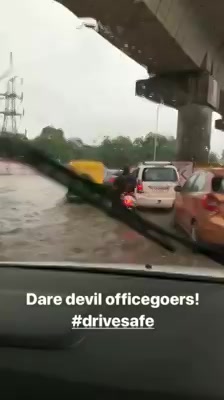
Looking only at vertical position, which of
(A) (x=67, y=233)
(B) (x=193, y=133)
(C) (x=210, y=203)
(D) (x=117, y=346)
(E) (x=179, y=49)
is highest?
(E) (x=179, y=49)

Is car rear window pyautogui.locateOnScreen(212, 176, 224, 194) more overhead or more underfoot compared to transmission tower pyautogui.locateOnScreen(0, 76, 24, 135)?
more underfoot

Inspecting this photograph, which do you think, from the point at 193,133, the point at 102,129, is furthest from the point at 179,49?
the point at 102,129

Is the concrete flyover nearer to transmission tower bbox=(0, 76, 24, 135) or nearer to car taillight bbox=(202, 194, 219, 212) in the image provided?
car taillight bbox=(202, 194, 219, 212)

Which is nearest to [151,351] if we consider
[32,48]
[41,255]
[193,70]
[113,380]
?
[113,380]

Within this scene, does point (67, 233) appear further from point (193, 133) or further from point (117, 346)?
point (193, 133)

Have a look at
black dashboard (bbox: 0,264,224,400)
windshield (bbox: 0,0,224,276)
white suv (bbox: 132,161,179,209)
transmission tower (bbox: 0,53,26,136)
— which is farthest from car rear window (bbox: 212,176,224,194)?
transmission tower (bbox: 0,53,26,136)

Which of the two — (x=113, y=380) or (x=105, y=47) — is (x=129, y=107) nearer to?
(x=105, y=47)

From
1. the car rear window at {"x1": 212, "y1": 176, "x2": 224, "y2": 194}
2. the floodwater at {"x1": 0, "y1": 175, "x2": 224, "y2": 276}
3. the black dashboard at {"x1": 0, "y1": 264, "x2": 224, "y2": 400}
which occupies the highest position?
the car rear window at {"x1": 212, "y1": 176, "x2": 224, "y2": 194}

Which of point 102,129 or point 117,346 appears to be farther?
point 117,346

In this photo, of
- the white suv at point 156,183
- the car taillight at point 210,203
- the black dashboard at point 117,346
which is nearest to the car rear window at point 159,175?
the white suv at point 156,183
